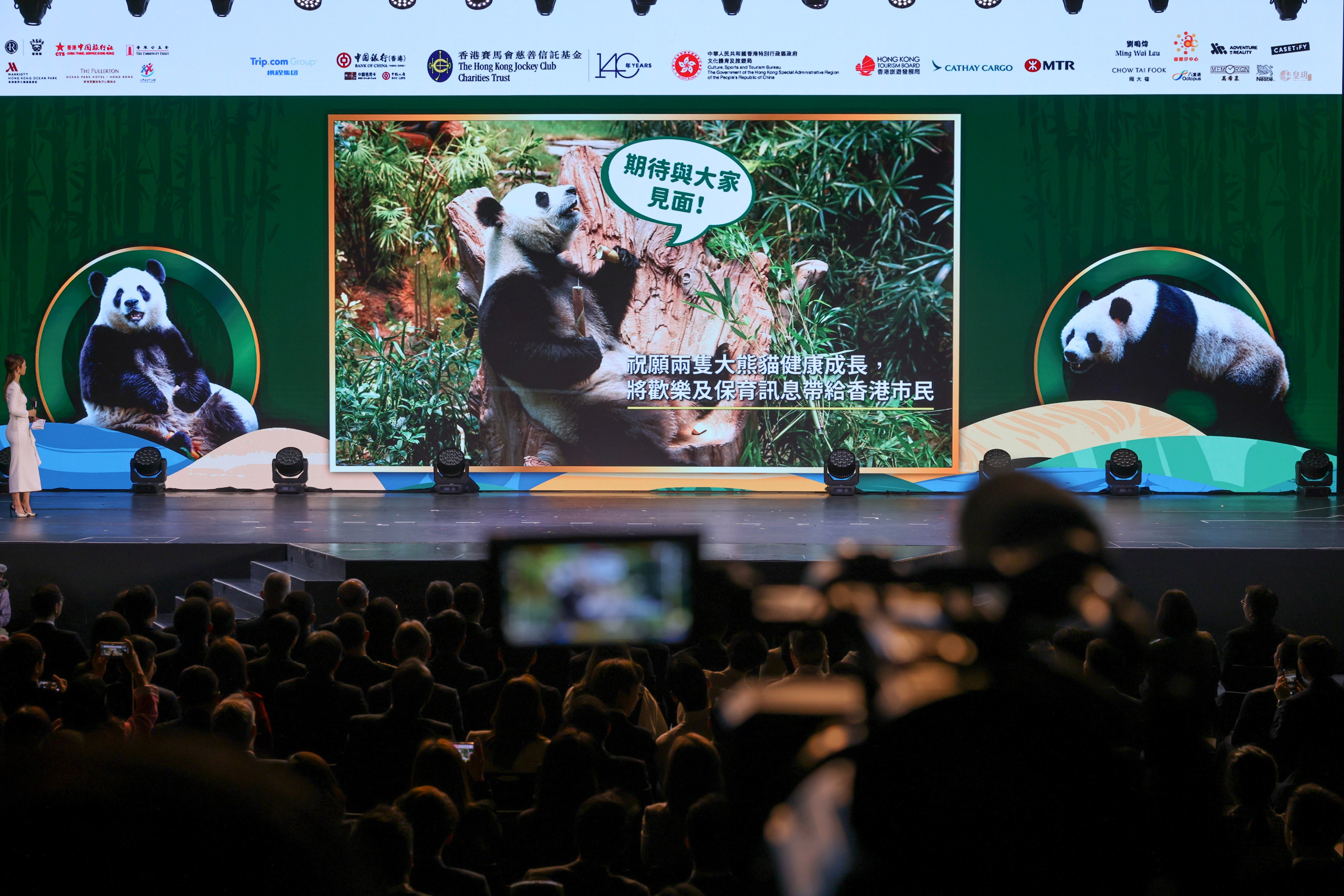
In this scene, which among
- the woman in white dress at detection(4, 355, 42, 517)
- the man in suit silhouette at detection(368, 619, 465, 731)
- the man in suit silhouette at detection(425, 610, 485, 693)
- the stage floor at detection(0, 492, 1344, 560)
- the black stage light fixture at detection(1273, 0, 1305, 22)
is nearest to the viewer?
the man in suit silhouette at detection(368, 619, 465, 731)

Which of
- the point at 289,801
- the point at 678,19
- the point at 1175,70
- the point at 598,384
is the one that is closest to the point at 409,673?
the point at 289,801

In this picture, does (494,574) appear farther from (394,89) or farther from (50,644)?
(394,89)

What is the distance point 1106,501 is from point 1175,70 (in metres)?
3.47

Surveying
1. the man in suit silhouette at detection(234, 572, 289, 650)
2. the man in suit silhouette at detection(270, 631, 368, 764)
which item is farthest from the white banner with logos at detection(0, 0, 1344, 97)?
the man in suit silhouette at detection(270, 631, 368, 764)

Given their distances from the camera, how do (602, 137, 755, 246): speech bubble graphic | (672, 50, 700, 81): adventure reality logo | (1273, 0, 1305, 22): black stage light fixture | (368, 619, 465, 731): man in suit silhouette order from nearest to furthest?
(368, 619, 465, 731): man in suit silhouette, (1273, 0, 1305, 22): black stage light fixture, (672, 50, 700, 81): adventure reality logo, (602, 137, 755, 246): speech bubble graphic

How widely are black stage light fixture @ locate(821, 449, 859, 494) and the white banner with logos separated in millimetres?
2938

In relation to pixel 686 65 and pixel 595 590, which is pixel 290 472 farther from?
pixel 595 590

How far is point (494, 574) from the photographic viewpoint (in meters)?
1.21

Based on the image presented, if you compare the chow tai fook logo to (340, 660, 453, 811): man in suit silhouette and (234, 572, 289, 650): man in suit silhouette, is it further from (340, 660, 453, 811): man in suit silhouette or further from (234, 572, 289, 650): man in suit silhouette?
(340, 660, 453, 811): man in suit silhouette

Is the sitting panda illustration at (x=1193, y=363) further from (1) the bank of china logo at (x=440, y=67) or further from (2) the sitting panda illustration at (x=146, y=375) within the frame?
(2) the sitting panda illustration at (x=146, y=375)

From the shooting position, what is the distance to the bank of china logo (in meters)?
9.02

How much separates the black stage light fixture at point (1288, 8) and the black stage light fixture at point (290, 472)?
8.32 metres

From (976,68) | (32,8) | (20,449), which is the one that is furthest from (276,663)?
(32,8)

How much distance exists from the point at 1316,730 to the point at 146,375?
8.98 meters
